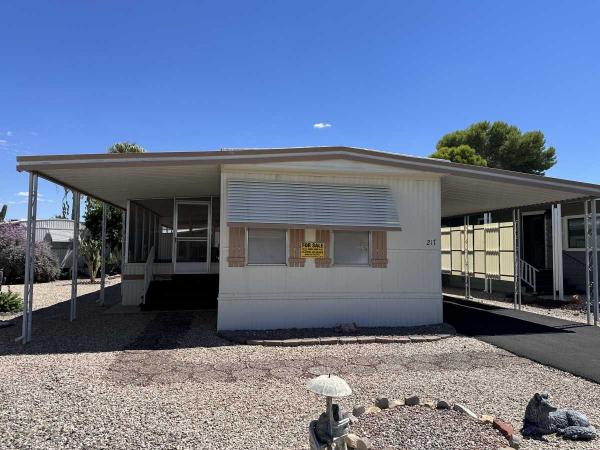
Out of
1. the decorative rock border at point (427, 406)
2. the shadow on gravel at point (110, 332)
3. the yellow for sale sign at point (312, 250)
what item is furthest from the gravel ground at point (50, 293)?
the decorative rock border at point (427, 406)

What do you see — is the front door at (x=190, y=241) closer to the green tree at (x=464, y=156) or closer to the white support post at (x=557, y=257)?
the white support post at (x=557, y=257)

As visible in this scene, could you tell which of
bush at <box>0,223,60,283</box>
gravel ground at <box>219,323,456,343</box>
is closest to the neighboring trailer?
bush at <box>0,223,60,283</box>

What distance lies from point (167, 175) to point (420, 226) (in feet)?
16.8

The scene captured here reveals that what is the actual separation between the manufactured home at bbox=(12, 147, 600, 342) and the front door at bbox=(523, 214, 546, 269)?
6235mm

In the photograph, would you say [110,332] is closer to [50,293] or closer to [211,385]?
[211,385]

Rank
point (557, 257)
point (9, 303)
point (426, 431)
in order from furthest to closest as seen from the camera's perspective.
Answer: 1. point (557, 257)
2. point (9, 303)
3. point (426, 431)

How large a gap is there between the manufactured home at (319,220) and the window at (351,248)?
2 cm

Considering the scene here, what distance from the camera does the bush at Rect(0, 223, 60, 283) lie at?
57.0 ft

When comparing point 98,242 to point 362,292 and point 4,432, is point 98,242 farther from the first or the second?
point 4,432

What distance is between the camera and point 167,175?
869cm

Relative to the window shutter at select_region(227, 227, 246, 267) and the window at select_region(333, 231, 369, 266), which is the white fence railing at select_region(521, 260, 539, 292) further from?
the window shutter at select_region(227, 227, 246, 267)

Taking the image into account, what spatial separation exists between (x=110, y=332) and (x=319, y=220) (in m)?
4.35

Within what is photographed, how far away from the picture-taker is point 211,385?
5133 millimetres

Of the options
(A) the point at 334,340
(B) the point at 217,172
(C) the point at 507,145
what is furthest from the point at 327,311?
(C) the point at 507,145
